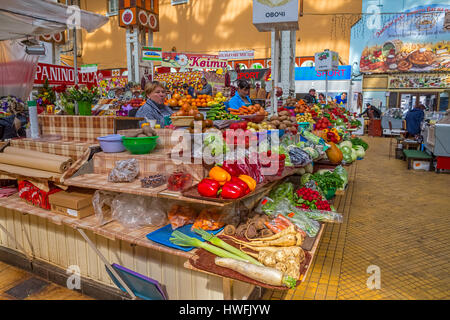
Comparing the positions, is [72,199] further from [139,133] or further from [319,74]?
[319,74]

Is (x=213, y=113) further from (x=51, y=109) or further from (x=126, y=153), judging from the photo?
(x=51, y=109)

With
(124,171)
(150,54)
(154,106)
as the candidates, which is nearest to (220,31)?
(150,54)

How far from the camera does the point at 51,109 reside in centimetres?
398

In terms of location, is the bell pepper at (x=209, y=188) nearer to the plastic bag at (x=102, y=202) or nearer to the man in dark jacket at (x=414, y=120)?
the plastic bag at (x=102, y=202)

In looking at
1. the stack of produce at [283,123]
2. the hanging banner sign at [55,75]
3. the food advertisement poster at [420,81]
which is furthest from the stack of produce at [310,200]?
the food advertisement poster at [420,81]

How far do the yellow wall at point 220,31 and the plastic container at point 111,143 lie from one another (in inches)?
705

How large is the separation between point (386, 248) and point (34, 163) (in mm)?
4335

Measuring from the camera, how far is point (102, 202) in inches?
108

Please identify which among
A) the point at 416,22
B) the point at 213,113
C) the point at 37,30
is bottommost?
the point at 213,113

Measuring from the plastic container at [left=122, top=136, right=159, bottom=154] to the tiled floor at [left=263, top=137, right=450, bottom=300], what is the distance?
184cm

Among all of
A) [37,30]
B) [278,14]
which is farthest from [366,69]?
[37,30]

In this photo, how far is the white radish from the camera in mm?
1769
